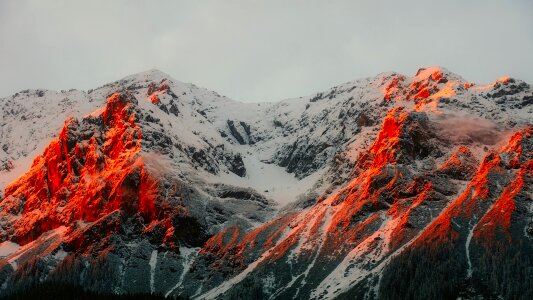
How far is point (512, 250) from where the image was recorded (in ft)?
653

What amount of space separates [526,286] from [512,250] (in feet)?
60.9

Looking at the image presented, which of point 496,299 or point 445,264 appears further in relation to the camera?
point 445,264

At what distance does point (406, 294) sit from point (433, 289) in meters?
7.60

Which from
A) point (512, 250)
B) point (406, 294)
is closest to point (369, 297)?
point (406, 294)

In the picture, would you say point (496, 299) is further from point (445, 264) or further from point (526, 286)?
point (445, 264)

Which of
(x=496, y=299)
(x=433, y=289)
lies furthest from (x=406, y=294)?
(x=496, y=299)

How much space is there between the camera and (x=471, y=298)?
604ft

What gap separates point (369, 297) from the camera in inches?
7864

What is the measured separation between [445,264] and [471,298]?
1648 centimetres

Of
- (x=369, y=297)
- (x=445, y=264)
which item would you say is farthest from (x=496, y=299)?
(x=369, y=297)

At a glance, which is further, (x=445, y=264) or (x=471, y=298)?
(x=445, y=264)

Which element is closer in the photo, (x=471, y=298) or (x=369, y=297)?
(x=471, y=298)

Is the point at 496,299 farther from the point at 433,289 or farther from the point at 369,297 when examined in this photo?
the point at 369,297

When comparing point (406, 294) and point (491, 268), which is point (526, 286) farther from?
point (406, 294)
